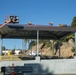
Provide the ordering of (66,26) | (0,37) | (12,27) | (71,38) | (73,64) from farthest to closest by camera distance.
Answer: (71,38)
(0,37)
(66,26)
(12,27)
(73,64)

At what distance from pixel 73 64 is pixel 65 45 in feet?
144

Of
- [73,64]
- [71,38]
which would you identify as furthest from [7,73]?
[71,38]

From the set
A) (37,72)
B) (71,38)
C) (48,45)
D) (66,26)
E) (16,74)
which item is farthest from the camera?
(48,45)

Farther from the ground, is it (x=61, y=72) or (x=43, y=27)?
(x=43, y=27)

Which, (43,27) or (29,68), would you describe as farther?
(43,27)

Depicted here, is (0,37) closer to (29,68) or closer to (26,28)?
(26,28)

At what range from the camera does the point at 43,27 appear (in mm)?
29859

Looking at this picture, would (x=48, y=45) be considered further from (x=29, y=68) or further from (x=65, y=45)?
(x=29, y=68)

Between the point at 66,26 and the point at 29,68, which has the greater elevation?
the point at 66,26

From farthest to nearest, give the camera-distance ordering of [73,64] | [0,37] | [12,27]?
[0,37], [12,27], [73,64]

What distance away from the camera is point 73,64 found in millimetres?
24438

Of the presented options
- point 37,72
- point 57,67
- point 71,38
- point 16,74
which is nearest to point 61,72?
point 57,67

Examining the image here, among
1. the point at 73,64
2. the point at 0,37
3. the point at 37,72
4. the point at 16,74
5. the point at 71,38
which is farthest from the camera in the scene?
the point at 71,38

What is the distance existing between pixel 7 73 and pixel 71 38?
147ft
